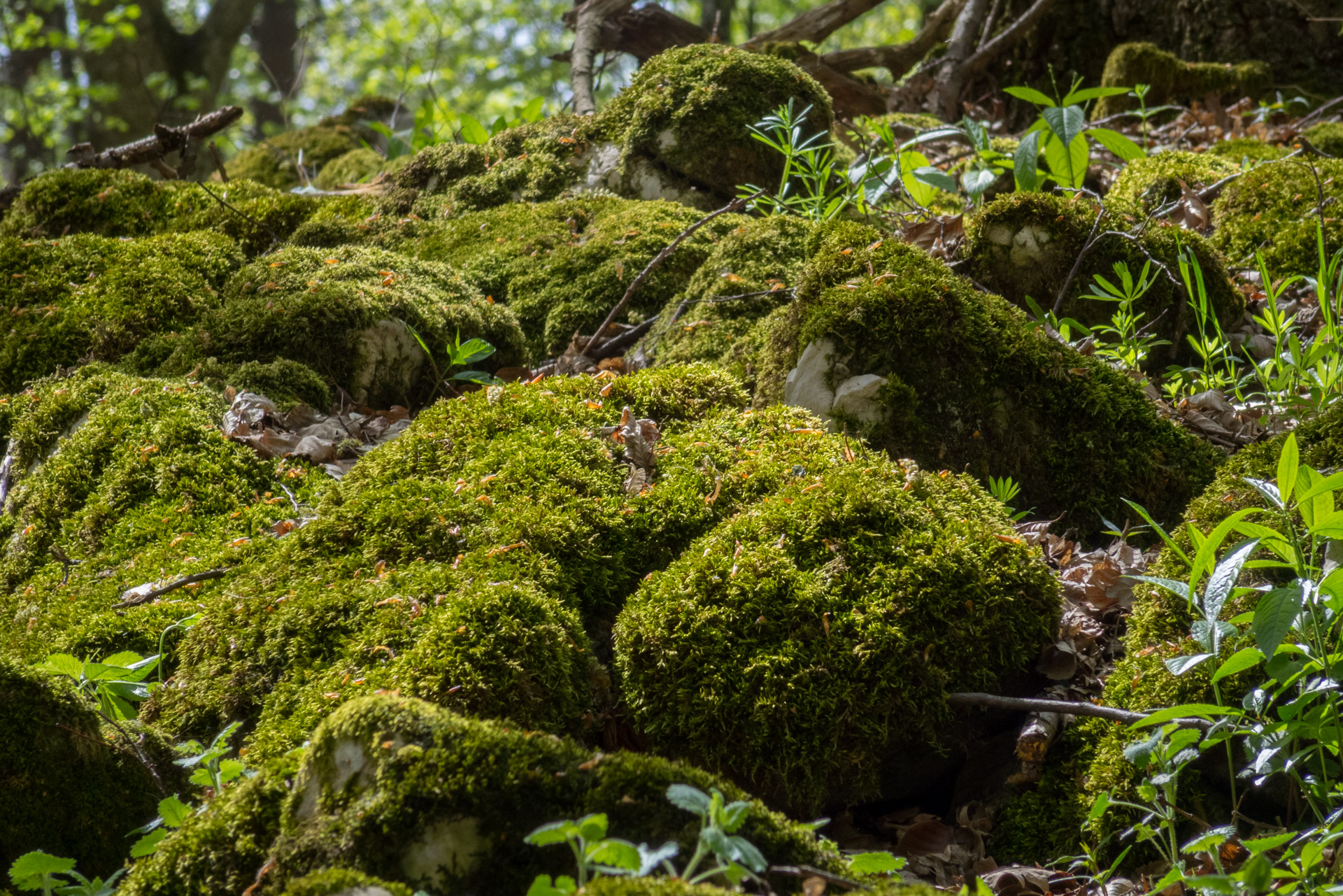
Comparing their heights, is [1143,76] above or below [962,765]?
above

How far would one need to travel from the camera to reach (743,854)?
1337mm

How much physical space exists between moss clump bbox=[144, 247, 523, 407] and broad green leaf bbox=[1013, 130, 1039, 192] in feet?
7.74

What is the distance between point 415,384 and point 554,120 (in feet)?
8.54

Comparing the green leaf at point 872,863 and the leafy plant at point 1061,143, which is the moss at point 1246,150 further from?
the green leaf at point 872,863

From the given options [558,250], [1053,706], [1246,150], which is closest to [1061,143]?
[1246,150]

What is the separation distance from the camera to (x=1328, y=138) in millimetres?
5531

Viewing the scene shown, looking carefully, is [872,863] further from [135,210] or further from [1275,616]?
[135,210]

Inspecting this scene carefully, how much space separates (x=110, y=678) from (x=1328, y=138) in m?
6.72

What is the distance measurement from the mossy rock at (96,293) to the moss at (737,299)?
228cm

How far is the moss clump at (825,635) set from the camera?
2.23 m

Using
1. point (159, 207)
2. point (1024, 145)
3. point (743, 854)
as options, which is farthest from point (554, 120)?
point (743, 854)

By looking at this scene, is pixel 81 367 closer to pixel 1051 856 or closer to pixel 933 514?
pixel 933 514

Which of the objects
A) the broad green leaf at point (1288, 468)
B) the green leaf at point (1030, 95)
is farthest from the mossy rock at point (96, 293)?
the broad green leaf at point (1288, 468)

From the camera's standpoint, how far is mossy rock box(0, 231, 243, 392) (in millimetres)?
4172
